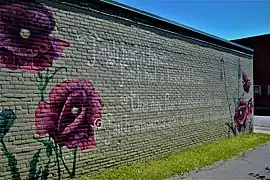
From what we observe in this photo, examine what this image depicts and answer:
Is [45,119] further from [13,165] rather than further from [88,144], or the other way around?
[88,144]

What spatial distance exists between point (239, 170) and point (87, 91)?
3.56m

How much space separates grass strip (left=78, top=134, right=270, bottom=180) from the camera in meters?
5.66

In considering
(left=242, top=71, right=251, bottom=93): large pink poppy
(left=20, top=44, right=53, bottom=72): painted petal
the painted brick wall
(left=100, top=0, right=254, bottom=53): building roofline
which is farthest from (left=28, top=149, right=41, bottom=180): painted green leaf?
(left=242, top=71, right=251, bottom=93): large pink poppy

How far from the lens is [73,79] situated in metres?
5.51

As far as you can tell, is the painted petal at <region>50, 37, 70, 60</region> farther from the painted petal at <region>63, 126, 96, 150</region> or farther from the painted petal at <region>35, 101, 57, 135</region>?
the painted petal at <region>63, 126, 96, 150</region>

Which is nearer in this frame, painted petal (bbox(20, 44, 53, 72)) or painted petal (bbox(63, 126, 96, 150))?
painted petal (bbox(20, 44, 53, 72))

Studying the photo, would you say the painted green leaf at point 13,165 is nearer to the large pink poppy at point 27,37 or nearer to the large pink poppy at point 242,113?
the large pink poppy at point 27,37

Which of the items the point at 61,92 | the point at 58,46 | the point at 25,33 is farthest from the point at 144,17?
the point at 25,33

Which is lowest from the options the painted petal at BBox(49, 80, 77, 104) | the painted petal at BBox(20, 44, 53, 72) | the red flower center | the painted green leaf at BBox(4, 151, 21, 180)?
the painted green leaf at BBox(4, 151, 21, 180)

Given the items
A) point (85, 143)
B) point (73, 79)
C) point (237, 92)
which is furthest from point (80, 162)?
point (237, 92)

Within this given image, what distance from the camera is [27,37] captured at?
15.9 feet

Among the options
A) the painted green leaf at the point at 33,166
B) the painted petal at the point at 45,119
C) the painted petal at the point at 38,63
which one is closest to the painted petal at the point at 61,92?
the painted petal at the point at 45,119

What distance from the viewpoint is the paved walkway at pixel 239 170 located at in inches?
233

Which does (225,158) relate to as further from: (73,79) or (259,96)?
(259,96)
